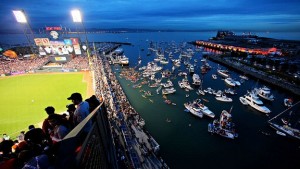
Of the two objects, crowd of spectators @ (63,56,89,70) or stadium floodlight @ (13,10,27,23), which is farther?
crowd of spectators @ (63,56,89,70)

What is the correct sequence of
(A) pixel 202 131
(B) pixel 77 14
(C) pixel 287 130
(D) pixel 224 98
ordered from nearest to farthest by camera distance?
1. (C) pixel 287 130
2. (A) pixel 202 131
3. (B) pixel 77 14
4. (D) pixel 224 98

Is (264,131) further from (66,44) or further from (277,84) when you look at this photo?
(66,44)

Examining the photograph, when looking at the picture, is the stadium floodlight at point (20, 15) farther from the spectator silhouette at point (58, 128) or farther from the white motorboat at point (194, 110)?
the white motorboat at point (194, 110)

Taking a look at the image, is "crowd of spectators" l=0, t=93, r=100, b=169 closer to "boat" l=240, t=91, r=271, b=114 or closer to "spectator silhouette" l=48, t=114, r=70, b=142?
"spectator silhouette" l=48, t=114, r=70, b=142

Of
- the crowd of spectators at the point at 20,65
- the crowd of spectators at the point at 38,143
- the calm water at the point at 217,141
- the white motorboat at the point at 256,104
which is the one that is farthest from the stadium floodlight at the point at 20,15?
the white motorboat at the point at 256,104

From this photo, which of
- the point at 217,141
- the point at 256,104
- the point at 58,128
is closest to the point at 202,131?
the point at 217,141

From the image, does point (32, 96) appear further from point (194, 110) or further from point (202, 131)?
point (202, 131)

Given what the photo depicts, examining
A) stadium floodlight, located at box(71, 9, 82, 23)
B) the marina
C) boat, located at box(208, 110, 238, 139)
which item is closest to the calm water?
the marina
